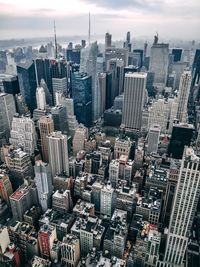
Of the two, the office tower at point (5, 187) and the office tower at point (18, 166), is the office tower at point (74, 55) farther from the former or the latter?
the office tower at point (5, 187)

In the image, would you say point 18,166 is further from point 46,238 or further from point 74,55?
point 74,55

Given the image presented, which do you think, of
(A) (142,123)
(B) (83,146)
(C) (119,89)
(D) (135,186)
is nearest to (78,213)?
(D) (135,186)

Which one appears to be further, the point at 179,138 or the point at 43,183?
the point at 179,138

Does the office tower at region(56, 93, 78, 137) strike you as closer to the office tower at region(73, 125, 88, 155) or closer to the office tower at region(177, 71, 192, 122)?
the office tower at region(73, 125, 88, 155)

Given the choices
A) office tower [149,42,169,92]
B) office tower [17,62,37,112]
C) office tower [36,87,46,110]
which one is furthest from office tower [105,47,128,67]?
office tower [36,87,46,110]

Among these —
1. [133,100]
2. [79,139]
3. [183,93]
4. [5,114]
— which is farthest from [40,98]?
[183,93]

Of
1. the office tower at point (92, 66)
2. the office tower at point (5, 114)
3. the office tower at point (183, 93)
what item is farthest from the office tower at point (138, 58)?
the office tower at point (5, 114)

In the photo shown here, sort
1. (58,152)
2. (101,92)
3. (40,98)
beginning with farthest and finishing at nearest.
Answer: (101,92) → (40,98) → (58,152)
